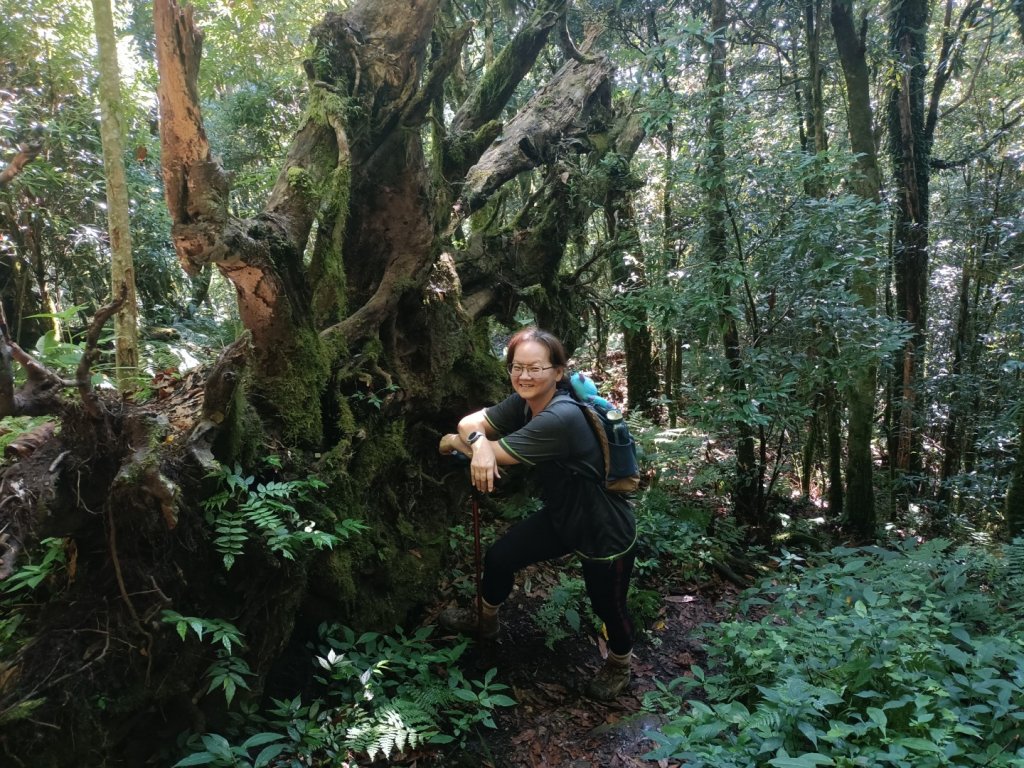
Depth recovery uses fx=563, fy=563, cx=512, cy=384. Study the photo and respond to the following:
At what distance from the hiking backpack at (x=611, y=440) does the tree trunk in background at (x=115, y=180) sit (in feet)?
9.79

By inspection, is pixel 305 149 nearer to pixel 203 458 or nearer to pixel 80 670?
pixel 203 458

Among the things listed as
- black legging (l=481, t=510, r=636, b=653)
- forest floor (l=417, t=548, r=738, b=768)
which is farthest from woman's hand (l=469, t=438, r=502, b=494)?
forest floor (l=417, t=548, r=738, b=768)

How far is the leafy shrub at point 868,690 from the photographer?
217 cm

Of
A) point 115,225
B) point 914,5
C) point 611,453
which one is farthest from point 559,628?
point 914,5

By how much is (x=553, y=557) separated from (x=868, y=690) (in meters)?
1.89

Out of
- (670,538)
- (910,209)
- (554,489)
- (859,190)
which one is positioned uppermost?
(910,209)

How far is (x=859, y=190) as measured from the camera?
8.23 meters

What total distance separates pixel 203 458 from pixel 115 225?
2207 millimetres

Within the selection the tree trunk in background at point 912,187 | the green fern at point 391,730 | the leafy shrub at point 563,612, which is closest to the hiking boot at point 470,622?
the leafy shrub at point 563,612

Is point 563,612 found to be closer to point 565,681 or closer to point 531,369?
point 565,681

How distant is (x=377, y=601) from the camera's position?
3961mm

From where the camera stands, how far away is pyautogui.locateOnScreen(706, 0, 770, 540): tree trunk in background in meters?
6.24

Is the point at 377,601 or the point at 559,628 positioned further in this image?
the point at 559,628

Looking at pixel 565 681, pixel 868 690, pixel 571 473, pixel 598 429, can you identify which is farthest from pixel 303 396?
pixel 868 690
